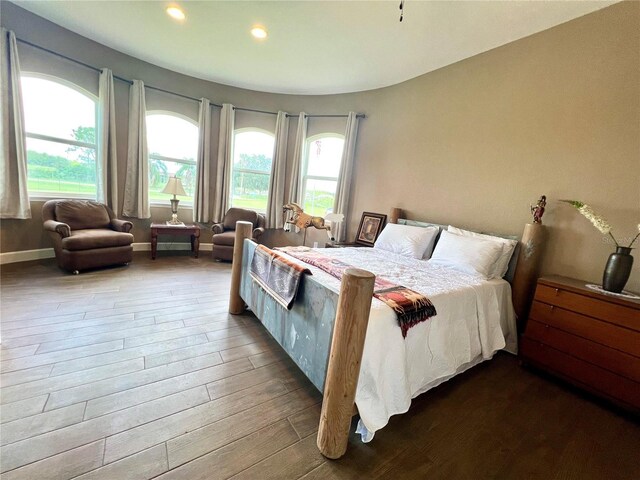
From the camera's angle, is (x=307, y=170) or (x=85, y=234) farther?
(x=307, y=170)

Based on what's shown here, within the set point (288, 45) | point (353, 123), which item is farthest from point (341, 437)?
point (353, 123)

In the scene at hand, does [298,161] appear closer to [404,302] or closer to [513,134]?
[513,134]

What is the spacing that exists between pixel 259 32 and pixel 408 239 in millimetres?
2879

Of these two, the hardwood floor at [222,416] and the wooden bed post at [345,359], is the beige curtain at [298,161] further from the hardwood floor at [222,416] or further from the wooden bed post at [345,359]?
the wooden bed post at [345,359]

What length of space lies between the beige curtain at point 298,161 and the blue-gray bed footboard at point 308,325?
3020 millimetres

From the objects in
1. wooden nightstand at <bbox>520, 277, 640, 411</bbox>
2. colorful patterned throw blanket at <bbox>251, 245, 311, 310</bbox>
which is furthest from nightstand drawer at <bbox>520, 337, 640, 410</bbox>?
colorful patterned throw blanket at <bbox>251, 245, 311, 310</bbox>

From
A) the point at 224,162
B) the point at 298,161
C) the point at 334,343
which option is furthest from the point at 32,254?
the point at 334,343

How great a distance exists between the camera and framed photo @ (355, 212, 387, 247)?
3.76m

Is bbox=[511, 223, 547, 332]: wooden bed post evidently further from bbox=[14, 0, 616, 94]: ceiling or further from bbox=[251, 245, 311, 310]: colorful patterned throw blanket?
bbox=[251, 245, 311, 310]: colorful patterned throw blanket

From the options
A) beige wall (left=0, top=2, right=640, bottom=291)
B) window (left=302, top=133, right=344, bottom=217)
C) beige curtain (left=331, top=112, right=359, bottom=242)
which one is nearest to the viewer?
beige wall (left=0, top=2, right=640, bottom=291)

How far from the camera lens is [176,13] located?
2.75 meters

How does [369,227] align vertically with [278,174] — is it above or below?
below

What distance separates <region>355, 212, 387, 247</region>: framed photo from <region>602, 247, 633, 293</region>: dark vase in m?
2.29

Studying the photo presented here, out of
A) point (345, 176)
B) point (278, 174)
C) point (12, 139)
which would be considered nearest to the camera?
point (12, 139)
